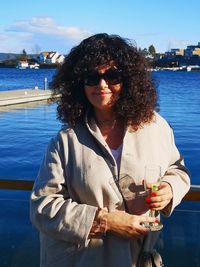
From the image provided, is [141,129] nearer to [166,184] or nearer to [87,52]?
[166,184]

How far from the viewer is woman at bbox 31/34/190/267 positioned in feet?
6.37

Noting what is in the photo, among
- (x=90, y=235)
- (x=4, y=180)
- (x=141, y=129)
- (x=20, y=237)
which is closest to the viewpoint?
(x=90, y=235)

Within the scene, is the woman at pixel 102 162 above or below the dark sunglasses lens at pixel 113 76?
below

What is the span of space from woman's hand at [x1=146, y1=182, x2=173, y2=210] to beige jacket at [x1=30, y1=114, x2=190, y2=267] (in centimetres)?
4

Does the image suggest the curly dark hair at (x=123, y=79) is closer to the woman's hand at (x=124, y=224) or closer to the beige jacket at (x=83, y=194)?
the beige jacket at (x=83, y=194)

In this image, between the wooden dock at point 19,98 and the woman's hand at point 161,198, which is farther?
the wooden dock at point 19,98

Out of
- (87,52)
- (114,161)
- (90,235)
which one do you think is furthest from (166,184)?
(87,52)

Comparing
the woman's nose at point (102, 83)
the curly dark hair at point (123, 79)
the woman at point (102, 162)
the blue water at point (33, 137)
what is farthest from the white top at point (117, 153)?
the blue water at point (33, 137)

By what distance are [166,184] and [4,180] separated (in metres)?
1.14

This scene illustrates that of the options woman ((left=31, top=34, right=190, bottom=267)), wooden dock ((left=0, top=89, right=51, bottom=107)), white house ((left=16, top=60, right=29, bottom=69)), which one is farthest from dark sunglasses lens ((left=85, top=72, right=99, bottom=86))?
white house ((left=16, top=60, right=29, bottom=69))

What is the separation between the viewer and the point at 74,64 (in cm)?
212

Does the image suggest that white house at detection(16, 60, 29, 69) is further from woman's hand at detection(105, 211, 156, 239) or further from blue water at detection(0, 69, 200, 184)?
woman's hand at detection(105, 211, 156, 239)

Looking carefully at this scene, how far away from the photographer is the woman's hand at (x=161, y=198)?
1.95 metres

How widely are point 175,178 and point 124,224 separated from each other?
318mm
